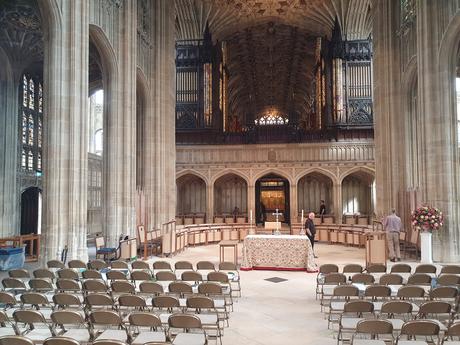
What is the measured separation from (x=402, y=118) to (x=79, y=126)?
13.8 metres

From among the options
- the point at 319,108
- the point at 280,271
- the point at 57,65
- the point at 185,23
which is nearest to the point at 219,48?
the point at 185,23

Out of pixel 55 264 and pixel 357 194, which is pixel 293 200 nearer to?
pixel 357 194

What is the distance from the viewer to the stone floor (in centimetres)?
596

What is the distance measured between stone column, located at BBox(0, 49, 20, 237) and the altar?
13.0 meters

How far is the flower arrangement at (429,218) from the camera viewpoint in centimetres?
1174

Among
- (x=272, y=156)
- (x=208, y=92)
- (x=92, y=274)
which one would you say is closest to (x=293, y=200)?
(x=272, y=156)

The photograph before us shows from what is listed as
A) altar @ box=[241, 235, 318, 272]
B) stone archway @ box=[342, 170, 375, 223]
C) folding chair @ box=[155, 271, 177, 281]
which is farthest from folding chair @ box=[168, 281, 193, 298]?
stone archway @ box=[342, 170, 375, 223]

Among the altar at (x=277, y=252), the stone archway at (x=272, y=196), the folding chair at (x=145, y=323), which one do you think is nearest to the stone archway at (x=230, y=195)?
the stone archway at (x=272, y=196)

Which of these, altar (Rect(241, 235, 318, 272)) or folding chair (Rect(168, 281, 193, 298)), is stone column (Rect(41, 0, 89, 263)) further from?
folding chair (Rect(168, 281, 193, 298))

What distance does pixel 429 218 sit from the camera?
463 inches

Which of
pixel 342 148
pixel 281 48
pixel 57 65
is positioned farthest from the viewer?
pixel 281 48

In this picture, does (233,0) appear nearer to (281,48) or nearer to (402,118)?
(281,48)

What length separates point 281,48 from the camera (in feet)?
123

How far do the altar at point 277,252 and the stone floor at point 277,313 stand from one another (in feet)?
1.65
